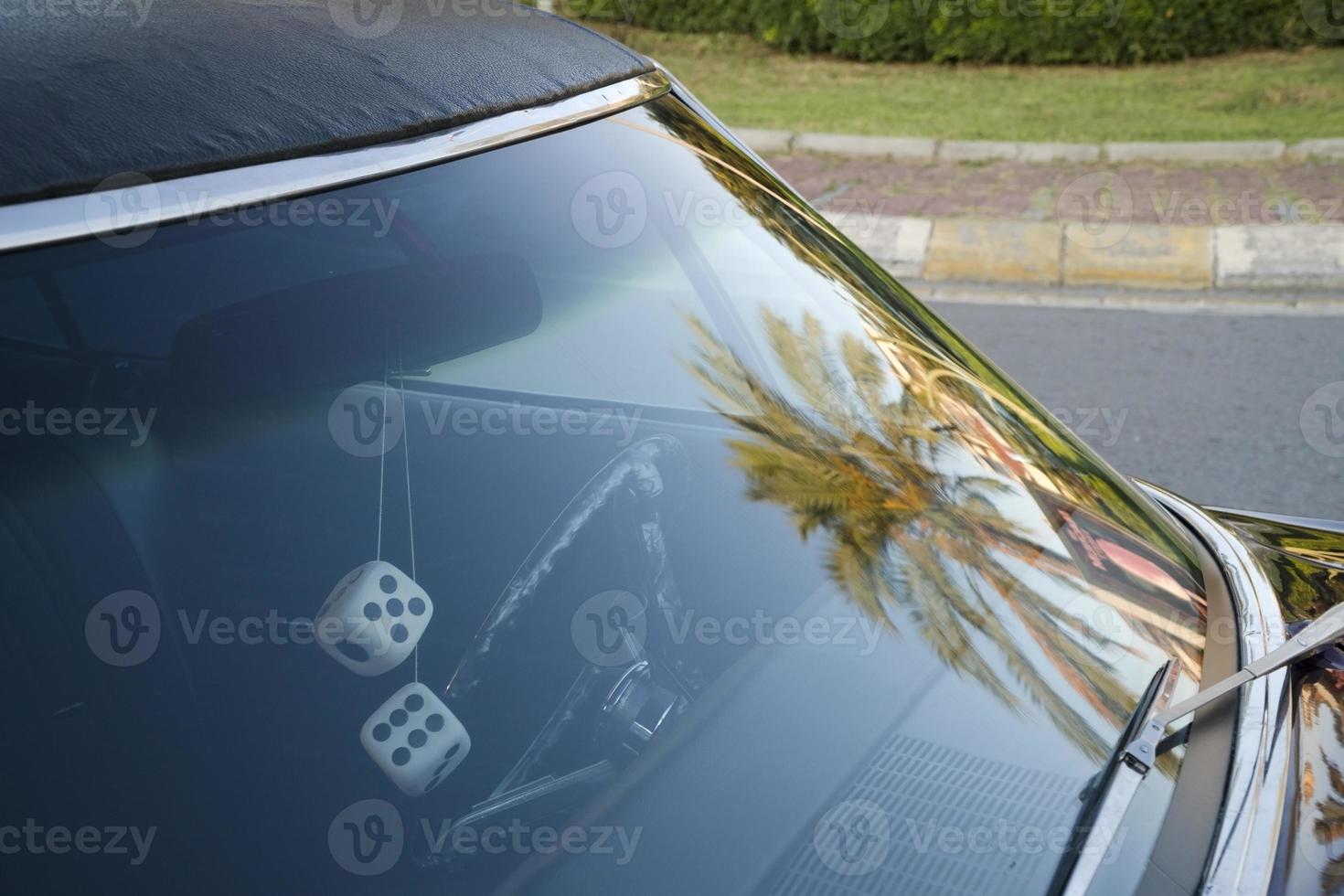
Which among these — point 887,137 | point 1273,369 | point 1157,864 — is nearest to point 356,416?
point 1157,864

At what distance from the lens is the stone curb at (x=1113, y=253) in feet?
20.6

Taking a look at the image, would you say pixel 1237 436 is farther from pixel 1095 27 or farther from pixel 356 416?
pixel 1095 27

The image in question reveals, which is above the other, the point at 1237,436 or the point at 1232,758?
the point at 1237,436

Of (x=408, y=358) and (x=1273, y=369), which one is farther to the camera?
(x=1273, y=369)

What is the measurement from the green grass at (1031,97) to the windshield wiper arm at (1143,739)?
23.4 ft

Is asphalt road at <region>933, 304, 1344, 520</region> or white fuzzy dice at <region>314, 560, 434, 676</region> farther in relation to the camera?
asphalt road at <region>933, 304, 1344, 520</region>

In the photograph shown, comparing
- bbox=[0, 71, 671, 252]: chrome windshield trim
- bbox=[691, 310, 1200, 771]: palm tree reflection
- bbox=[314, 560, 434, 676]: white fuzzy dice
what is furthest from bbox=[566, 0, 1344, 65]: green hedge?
bbox=[314, 560, 434, 676]: white fuzzy dice

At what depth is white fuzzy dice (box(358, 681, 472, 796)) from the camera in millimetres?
1311

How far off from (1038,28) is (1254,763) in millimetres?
9433

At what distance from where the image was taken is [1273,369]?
5316 millimetres

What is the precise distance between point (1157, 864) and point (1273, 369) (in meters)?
4.62

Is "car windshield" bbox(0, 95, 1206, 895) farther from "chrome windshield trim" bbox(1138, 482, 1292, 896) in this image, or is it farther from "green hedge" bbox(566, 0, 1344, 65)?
"green hedge" bbox(566, 0, 1344, 65)

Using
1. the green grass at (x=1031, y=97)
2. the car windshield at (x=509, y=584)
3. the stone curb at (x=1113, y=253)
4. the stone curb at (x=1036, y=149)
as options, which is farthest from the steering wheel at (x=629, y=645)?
the green grass at (x=1031, y=97)

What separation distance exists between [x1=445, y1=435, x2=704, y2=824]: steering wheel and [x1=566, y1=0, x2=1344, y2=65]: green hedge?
29.9 feet
